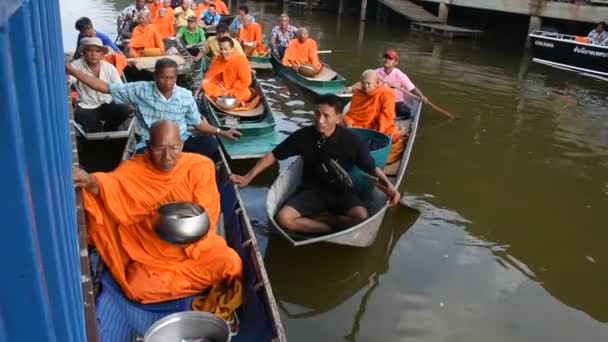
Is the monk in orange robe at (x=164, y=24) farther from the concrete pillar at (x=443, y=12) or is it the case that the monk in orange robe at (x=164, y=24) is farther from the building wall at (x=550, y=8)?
the concrete pillar at (x=443, y=12)

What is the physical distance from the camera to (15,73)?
99 cm

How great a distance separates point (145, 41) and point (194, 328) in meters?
8.83

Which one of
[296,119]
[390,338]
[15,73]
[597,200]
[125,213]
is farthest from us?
[296,119]

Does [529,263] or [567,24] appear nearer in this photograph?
[529,263]

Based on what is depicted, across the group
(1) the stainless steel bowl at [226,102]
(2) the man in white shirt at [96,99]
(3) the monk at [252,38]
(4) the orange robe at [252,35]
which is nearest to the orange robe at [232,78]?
(1) the stainless steel bowl at [226,102]

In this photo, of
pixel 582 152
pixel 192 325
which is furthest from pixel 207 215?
pixel 582 152

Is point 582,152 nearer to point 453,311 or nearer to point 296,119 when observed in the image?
point 296,119

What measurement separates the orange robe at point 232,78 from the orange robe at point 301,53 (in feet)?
9.74

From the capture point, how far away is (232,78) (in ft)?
27.0

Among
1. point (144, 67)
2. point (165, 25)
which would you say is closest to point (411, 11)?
point (165, 25)

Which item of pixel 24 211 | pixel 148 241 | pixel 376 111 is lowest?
pixel 148 241

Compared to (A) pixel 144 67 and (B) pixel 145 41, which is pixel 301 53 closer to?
(B) pixel 145 41

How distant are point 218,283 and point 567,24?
18.0 m

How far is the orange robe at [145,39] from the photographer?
10.8 m
